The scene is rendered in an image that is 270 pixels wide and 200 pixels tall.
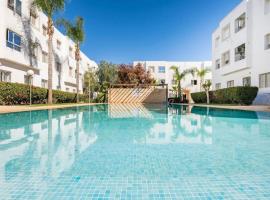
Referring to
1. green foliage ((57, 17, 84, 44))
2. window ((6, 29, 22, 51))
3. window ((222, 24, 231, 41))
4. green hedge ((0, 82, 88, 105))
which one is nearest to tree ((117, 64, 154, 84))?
green foliage ((57, 17, 84, 44))

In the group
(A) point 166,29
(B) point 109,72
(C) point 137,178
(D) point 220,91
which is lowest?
(C) point 137,178

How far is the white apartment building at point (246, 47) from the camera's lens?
18.1 meters

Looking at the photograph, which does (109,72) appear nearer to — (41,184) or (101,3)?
(101,3)

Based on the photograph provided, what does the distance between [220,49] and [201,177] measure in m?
26.5

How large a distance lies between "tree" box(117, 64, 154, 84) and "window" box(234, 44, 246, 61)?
13930mm

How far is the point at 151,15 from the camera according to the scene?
79.0 ft

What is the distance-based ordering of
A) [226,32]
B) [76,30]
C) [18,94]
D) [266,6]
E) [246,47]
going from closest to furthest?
[18,94] < [266,6] < [246,47] < [76,30] < [226,32]

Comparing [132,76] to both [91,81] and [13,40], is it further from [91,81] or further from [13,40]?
[13,40]

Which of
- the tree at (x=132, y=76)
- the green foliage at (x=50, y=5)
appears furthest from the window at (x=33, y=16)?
the tree at (x=132, y=76)

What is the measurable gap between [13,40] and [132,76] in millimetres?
17684

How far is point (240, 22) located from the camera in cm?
2230

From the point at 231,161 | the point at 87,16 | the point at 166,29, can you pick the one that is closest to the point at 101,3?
the point at 87,16

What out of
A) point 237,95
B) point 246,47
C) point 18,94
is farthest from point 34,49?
point 246,47

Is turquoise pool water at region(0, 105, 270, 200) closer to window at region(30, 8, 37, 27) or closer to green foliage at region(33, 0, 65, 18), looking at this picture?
green foliage at region(33, 0, 65, 18)
